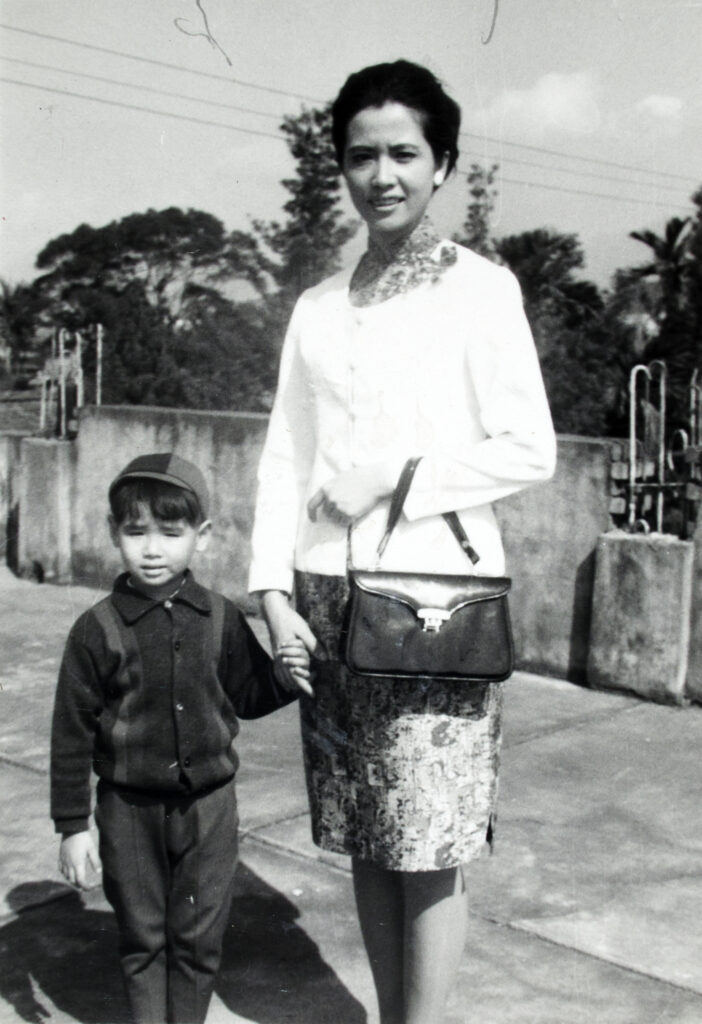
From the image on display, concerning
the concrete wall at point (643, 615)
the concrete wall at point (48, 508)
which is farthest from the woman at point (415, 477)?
the concrete wall at point (48, 508)

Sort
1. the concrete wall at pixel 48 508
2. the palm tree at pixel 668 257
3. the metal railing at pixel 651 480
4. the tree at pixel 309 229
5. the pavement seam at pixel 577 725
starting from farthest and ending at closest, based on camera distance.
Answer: the palm tree at pixel 668 257 → the tree at pixel 309 229 → the concrete wall at pixel 48 508 → the metal railing at pixel 651 480 → the pavement seam at pixel 577 725

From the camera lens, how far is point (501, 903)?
3248 mm

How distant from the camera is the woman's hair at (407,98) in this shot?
7.11ft

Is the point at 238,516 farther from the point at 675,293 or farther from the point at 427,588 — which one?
the point at 675,293

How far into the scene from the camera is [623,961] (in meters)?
2.92

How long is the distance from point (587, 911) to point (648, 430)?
126 inches

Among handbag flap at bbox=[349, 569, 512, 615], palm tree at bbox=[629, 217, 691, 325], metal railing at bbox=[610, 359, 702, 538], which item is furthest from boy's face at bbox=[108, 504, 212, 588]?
palm tree at bbox=[629, 217, 691, 325]

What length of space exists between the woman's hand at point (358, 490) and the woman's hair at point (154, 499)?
0.32 meters

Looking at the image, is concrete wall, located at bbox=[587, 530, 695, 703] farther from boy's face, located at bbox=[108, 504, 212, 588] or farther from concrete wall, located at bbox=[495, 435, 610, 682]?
boy's face, located at bbox=[108, 504, 212, 588]

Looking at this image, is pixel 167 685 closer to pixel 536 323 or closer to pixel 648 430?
pixel 648 430

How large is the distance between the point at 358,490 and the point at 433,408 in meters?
0.20

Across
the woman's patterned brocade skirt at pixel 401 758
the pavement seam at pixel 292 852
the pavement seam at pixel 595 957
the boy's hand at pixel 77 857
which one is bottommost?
the pavement seam at pixel 595 957

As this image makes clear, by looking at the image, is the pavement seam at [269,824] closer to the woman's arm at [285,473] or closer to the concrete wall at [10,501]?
the woman's arm at [285,473]

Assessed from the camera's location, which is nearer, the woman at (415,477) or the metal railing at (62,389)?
the woman at (415,477)
